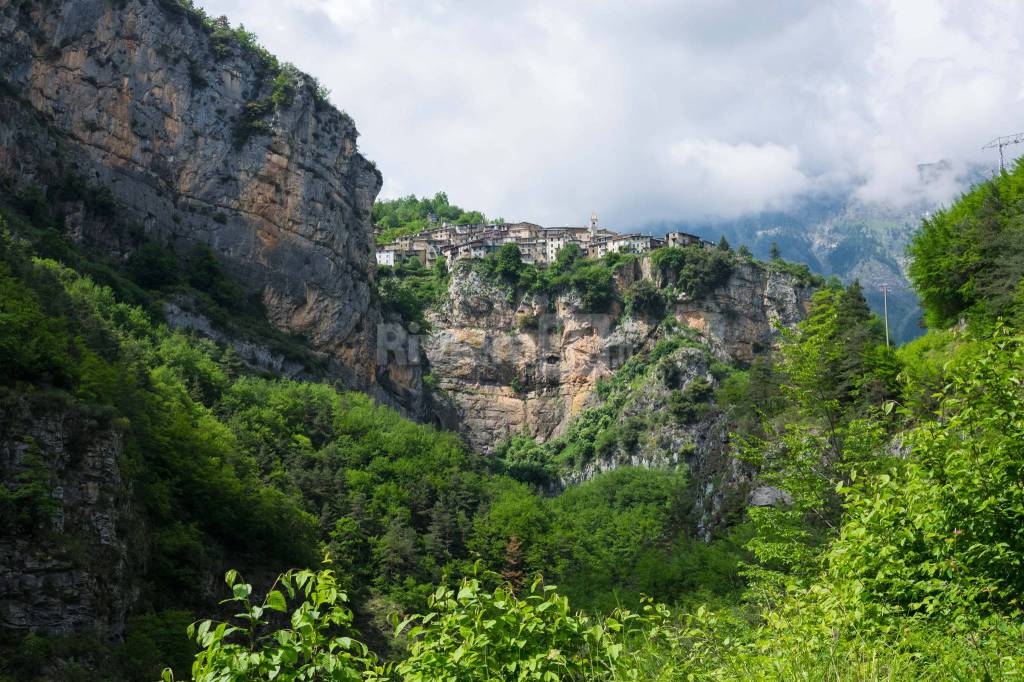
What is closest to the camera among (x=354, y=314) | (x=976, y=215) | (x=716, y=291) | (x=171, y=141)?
(x=976, y=215)

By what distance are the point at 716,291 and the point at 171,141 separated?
197 ft

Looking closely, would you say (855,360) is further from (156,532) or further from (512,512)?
(512,512)

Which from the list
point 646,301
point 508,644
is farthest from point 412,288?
point 508,644

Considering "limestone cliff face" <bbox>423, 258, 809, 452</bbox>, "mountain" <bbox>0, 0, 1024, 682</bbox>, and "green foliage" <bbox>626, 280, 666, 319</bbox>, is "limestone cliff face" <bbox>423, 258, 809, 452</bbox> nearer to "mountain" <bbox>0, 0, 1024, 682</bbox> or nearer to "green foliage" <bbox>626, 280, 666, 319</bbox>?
"mountain" <bbox>0, 0, 1024, 682</bbox>

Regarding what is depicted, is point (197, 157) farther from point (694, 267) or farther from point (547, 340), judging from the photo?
point (694, 267)

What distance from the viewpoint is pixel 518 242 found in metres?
125

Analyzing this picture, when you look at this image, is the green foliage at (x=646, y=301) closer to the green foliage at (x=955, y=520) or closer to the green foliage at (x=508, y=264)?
the green foliage at (x=508, y=264)

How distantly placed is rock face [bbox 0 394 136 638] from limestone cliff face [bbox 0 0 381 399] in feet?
128

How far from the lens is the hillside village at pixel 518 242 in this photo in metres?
119

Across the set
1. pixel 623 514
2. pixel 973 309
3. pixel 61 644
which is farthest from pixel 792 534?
pixel 623 514

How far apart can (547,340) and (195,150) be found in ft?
154

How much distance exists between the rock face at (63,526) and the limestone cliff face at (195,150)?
39.2 m

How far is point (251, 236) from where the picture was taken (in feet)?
254

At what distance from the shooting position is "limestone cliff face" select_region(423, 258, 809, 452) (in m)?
105
